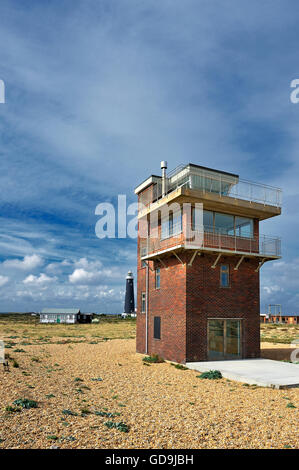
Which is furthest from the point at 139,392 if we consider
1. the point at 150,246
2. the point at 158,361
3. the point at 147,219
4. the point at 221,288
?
the point at 147,219

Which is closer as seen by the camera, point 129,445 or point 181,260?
point 129,445

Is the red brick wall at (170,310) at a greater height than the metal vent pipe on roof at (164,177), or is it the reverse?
the metal vent pipe on roof at (164,177)

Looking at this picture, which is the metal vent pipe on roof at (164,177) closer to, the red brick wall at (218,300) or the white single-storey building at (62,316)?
the red brick wall at (218,300)

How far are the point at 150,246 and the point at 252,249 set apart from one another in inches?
231

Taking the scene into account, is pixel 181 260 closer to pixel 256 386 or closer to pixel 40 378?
pixel 256 386

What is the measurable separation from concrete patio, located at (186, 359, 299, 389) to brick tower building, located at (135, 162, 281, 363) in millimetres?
1054

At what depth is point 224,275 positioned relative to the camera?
66.9 feet

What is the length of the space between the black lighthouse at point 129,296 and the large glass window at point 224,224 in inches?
3112

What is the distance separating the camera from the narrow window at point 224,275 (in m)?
20.2

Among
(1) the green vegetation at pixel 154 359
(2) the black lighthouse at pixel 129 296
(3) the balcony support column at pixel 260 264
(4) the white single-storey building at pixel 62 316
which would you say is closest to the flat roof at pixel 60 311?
(4) the white single-storey building at pixel 62 316

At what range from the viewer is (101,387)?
1380cm

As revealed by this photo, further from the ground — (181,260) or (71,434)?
(181,260)

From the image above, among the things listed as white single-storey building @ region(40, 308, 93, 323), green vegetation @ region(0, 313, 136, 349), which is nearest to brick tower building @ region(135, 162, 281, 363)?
green vegetation @ region(0, 313, 136, 349)

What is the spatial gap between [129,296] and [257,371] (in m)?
88.3
